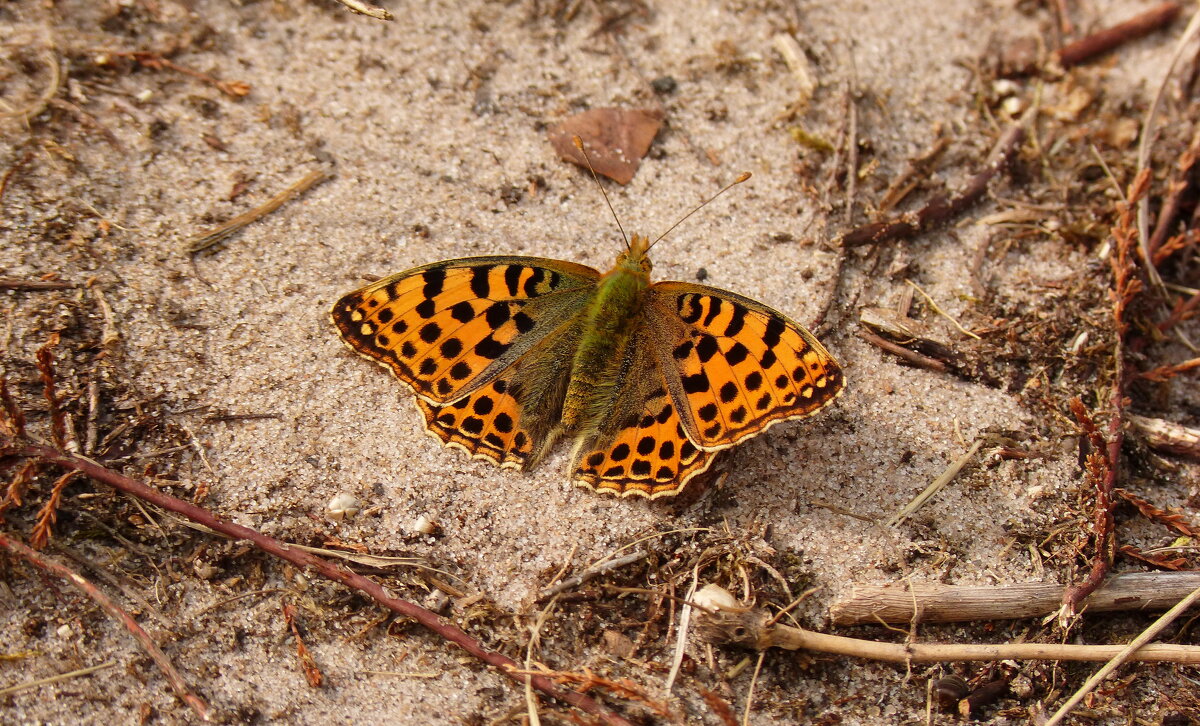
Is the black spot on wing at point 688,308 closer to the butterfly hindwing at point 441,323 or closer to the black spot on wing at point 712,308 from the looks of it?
the black spot on wing at point 712,308

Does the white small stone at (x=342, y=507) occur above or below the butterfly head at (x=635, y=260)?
below

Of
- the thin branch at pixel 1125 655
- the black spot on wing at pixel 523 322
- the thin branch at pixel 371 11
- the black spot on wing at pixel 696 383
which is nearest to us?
the thin branch at pixel 1125 655

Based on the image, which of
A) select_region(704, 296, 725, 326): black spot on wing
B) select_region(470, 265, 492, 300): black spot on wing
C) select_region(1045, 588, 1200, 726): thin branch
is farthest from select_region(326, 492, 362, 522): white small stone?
select_region(1045, 588, 1200, 726): thin branch

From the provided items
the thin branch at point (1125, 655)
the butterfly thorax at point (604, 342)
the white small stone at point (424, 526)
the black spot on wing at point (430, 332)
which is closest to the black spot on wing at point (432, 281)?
the black spot on wing at point (430, 332)

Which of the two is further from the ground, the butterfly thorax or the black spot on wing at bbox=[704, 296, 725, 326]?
the black spot on wing at bbox=[704, 296, 725, 326]

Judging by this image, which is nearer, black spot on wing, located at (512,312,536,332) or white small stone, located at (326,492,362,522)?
white small stone, located at (326,492,362,522)

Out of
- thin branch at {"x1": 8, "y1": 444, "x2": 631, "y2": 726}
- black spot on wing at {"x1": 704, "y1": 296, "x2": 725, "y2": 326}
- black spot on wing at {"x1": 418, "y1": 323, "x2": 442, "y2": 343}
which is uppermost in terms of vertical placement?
black spot on wing at {"x1": 704, "y1": 296, "x2": 725, "y2": 326}

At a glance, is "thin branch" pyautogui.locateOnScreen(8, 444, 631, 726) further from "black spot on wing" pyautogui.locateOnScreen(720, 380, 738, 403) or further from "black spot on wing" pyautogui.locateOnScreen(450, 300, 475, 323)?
"black spot on wing" pyautogui.locateOnScreen(720, 380, 738, 403)

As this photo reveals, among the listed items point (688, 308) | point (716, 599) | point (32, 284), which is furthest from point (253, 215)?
point (716, 599)
